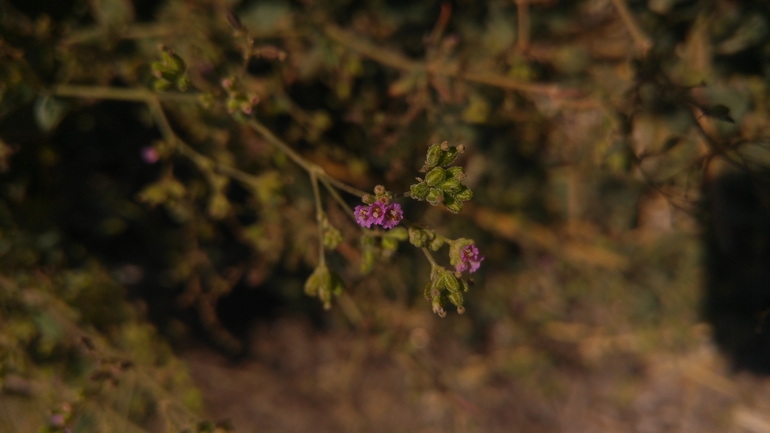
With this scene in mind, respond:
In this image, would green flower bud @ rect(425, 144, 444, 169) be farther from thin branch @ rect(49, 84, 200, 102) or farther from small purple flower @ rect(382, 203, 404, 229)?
thin branch @ rect(49, 84, 200, 102)

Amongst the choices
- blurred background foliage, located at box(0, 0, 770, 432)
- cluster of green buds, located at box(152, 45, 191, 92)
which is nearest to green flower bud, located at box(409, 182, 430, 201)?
blurred background foliage, located at box(0, 0, 770, 432)

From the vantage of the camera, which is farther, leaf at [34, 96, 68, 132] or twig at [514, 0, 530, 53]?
twig at [514, 0, 530, 53]

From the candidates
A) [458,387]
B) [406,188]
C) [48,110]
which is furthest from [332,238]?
[458,387]

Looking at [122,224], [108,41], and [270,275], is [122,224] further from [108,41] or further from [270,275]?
[108,41]

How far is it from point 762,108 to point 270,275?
73.8 inches

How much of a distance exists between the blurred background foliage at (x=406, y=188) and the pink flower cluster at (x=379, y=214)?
0.38 m

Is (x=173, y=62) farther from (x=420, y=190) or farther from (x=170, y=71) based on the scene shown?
(x=420, y=190)

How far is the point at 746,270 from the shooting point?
Answer: 1854 mm

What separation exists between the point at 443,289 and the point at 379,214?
0.60 ft

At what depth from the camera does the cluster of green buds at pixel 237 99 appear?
1.11 metres

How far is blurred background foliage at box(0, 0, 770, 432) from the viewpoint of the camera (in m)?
1.39

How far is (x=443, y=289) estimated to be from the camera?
3.05ft

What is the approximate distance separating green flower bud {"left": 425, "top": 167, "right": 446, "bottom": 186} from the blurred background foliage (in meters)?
0.46

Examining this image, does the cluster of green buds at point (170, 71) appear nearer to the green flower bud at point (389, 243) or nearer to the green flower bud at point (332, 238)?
the green flower bud at point (332, 238)
